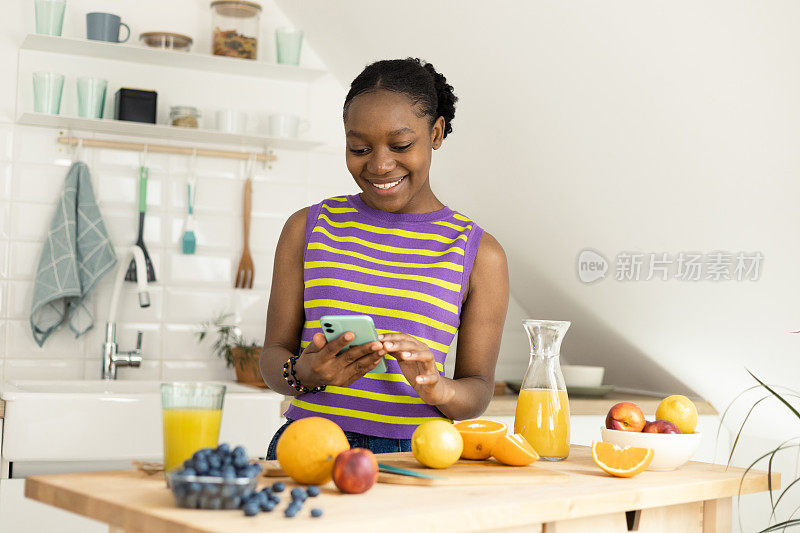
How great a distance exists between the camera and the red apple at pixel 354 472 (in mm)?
1077

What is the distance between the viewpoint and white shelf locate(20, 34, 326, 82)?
2.94 metres

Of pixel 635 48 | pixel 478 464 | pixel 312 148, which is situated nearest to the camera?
pixel 478 464

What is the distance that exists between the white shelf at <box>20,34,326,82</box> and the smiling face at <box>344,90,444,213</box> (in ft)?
5.58

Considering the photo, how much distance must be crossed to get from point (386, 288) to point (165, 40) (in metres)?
1.88

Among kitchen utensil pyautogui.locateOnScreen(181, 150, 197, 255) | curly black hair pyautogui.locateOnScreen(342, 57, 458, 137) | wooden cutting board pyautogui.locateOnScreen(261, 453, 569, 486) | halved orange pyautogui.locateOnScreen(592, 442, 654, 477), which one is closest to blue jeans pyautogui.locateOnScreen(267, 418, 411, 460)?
wooden cutting board pyautogui.locateOnScreen(261, 453, 569, 486)

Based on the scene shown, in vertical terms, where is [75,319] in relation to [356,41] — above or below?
below

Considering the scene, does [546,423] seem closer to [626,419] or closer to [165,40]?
[626,419]

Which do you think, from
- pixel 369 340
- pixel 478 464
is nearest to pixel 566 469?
pixel 478 464

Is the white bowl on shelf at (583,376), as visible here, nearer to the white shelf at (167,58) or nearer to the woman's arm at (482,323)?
the white shelf at (167,58)

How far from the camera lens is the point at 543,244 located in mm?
3188

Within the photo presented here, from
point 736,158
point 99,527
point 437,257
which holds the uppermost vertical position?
point 736,158

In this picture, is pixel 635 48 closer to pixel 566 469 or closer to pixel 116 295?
pixel 566 469

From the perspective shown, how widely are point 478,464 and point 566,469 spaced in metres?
0.14

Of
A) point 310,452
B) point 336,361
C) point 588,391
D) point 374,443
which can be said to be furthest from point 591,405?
point 310,452
